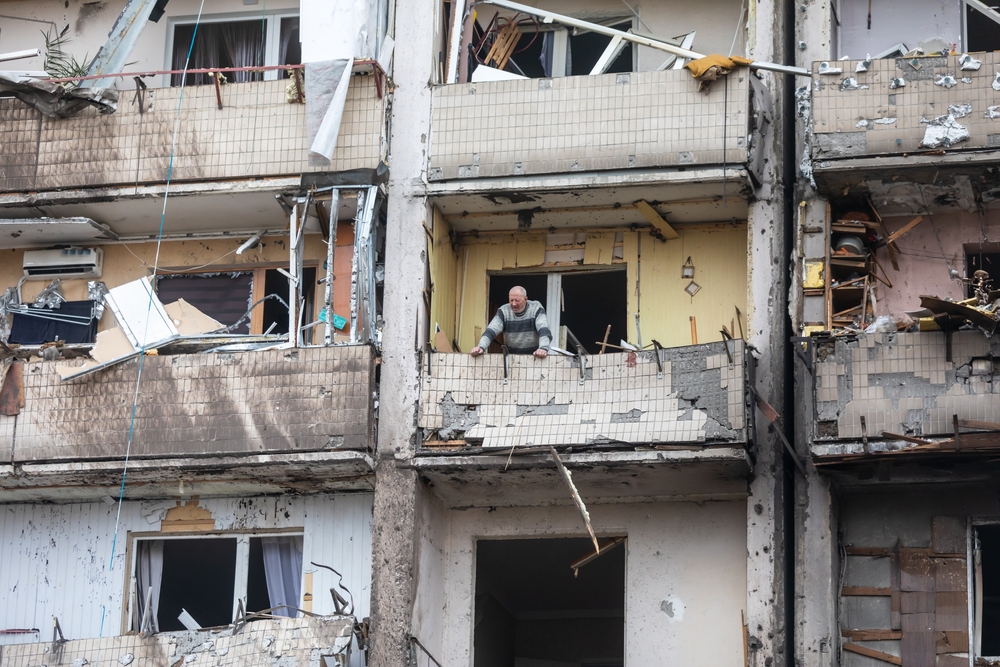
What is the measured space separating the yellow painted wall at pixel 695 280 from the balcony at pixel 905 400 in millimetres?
1990

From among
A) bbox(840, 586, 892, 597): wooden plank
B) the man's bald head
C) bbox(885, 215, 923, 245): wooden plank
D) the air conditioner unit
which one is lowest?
bbox(840, 586, 892, 597): wooden plank

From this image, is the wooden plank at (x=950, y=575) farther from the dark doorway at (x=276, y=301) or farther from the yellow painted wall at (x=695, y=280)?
the dark doorway at (x=276, y=301)

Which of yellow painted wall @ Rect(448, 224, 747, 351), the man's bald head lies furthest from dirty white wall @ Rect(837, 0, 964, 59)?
the man's bald head

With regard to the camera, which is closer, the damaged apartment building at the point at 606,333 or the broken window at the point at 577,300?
the damaged apartment building at the point at 606,333

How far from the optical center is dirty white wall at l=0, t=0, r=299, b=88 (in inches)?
692

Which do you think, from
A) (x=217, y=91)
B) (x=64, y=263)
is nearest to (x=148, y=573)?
(x=64, y=263)

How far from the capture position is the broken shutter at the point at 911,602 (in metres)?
13.7

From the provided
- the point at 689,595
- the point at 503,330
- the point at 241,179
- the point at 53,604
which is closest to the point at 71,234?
the point at 241,179

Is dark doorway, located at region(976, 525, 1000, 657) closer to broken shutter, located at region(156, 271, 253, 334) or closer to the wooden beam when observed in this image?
the wooden beam

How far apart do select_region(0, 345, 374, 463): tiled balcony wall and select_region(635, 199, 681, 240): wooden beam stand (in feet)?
10.3

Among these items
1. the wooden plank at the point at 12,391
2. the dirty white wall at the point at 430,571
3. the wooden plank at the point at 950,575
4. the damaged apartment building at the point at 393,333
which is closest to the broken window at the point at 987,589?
the wooden plank at the point at 950,575

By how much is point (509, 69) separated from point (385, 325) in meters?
3.79

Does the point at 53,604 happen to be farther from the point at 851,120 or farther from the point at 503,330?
the point at 851,120

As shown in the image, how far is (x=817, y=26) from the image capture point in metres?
15.2
